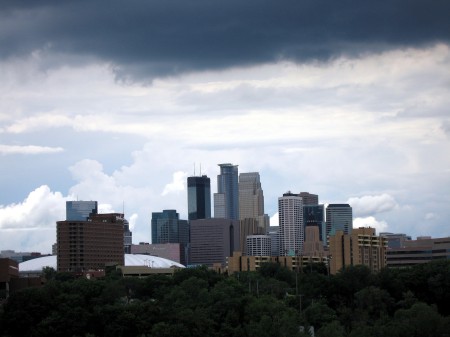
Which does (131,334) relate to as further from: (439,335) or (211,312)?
(439,335)

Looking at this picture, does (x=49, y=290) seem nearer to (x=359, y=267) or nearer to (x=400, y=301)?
(x=400, y=301)

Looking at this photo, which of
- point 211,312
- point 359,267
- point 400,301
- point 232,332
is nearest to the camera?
point 232,332

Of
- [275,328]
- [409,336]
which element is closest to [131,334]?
[275,328]

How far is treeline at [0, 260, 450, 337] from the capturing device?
379 feet

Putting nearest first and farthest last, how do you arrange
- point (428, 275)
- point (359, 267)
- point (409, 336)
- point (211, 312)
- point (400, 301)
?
1. point (409, 336)
2. point (211, 312)
3. point (400, 301)
4. point (428, 275)
5. point (359, 267)

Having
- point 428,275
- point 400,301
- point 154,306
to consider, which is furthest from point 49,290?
point 428,275

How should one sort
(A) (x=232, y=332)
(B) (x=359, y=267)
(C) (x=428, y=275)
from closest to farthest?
(A) (x=232, y=332)
(C) (x=428, y=275)
(B) (x=359, y=267)

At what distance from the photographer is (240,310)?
136 metres

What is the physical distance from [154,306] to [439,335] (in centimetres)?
3283

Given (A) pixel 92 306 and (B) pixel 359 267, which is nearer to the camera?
(A) pixel 92 306

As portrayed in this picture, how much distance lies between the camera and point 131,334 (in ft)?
395

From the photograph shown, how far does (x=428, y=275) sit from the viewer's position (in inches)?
6673

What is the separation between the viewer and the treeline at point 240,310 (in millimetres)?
115625

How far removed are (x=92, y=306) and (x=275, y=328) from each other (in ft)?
92.4
